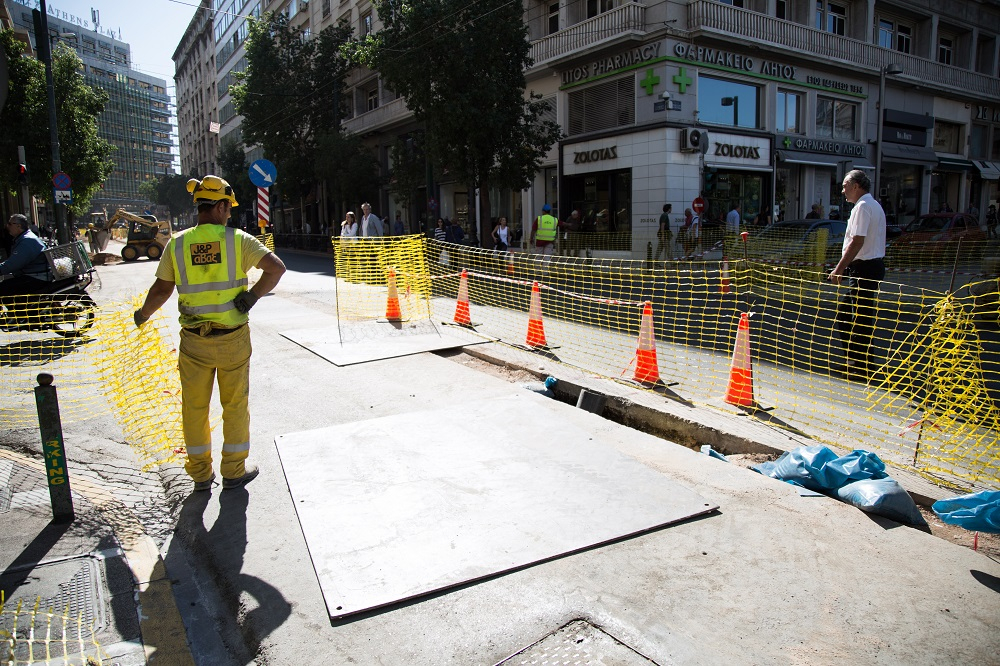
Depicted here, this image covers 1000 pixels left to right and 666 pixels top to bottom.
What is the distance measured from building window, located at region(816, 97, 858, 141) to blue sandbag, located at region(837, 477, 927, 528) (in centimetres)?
2719

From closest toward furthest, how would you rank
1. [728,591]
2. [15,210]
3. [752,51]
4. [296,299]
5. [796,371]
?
Result: 1. [728,591]
2. [796,371]
3. [296,299]
4. [752,51]
5. [15,210]

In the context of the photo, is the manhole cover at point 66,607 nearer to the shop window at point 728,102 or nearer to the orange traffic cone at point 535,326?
the orange traffic cone at point 535,326

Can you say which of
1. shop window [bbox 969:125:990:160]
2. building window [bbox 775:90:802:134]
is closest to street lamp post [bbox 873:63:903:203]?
building window [bbox 775:90:802:134]

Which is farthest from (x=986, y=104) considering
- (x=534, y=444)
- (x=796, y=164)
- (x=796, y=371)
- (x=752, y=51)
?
(x=534, y=444)

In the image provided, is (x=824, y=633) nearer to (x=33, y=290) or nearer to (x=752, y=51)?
(x=33, y=290)

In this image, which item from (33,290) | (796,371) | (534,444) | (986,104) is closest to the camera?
(534,444)

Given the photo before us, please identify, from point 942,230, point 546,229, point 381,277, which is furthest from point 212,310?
point 942,230

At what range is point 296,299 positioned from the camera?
14.0m

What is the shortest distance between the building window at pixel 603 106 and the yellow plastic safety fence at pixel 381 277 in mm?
13477

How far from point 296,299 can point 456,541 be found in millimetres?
11441

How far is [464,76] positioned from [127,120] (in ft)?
506

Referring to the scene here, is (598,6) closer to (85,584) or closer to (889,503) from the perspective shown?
(889,503)

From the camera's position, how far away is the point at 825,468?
4.11m

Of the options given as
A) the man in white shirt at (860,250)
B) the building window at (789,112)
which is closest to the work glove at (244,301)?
the man in white shirt at (860,250)
